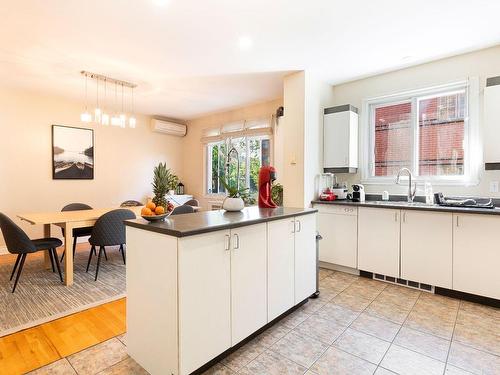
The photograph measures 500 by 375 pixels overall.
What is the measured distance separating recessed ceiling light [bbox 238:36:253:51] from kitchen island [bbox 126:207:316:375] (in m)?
1.90

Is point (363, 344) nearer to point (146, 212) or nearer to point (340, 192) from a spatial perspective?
point (146, 212)

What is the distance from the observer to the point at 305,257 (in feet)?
8.40

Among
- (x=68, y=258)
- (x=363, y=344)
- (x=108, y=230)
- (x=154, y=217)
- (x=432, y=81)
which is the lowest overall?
(x=363, y=344)

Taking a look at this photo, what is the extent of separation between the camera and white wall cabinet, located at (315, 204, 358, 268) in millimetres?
3475

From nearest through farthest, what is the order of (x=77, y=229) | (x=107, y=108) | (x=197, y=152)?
(x=77, y=229), (x=107, y=108), (x=197, y=152)

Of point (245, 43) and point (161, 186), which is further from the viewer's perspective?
point (245, 43)

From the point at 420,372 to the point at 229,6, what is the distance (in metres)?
3.03

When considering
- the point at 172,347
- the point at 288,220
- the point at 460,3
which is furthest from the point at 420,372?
the point at 460,3

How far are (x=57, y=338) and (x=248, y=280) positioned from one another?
5.11 ft

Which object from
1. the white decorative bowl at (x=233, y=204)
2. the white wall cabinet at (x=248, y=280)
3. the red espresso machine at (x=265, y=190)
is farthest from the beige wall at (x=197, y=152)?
the white wall cabinet at (x=248, y=280)

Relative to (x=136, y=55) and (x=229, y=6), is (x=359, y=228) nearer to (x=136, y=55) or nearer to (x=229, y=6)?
(x=229, y=6)

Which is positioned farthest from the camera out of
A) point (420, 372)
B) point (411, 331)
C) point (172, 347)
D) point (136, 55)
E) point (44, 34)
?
point (136, 55)

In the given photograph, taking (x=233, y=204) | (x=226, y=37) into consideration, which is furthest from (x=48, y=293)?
(x=226, y=37)

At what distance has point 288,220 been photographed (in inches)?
92.3
